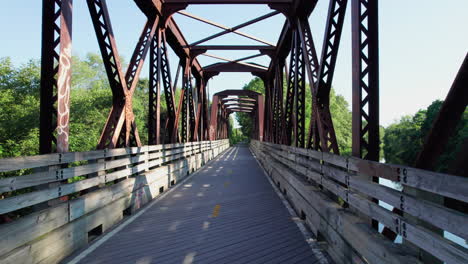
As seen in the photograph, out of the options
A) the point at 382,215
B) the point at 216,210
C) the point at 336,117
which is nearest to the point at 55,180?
the point at 216,210

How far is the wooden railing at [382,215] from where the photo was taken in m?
1.90

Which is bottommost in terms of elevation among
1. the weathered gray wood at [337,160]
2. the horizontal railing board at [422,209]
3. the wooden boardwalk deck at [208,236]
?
the wooden boardwalk deck at [208,236]

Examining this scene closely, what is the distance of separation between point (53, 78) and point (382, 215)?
5.09 metres

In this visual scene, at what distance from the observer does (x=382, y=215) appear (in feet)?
9.09

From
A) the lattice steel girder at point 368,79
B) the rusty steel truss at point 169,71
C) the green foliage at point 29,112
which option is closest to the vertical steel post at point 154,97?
the rusty steel truss at point 169,71

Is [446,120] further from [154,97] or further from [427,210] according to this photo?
[154,97]

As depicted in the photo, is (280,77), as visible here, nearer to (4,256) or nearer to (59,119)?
(59,119)

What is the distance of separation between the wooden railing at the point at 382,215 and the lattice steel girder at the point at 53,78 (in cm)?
414

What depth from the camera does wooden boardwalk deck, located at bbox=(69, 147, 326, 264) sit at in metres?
3.89

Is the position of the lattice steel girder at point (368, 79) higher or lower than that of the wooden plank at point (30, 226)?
higher

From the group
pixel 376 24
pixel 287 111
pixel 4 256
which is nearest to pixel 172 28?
pixel 287 111

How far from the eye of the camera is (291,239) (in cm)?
458

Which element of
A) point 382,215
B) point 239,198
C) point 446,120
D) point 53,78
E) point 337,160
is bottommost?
point 239,198

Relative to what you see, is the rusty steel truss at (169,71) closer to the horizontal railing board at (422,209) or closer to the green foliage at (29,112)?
the horizontal railing board at (422,209)
